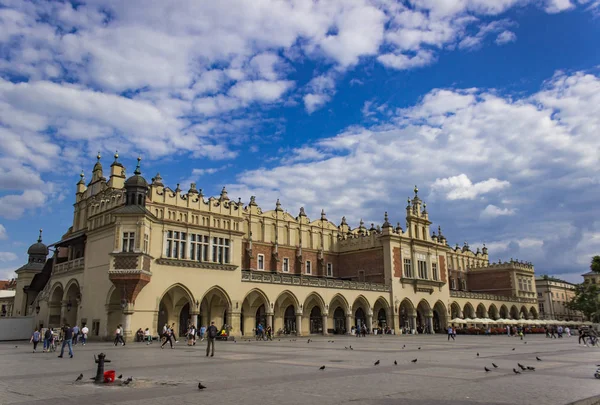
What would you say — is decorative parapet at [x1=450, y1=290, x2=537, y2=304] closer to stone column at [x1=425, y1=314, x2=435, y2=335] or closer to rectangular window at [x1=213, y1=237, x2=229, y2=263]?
stone column at [x1=425, y1=314, x2=435, y2=335]

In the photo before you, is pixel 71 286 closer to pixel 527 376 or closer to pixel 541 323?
pixel 527 376

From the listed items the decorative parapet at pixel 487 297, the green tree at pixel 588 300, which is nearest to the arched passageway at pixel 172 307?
the decorative parapet at pixel 487 297

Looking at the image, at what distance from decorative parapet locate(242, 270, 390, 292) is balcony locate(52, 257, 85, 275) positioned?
1374 centimetres

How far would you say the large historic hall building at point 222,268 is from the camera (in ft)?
127

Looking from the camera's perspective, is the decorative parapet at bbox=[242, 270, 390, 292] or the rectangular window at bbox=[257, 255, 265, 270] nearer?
the decorative parapet at bbox=[242, 270, 390, 292]

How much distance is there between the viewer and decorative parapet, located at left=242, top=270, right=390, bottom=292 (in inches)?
1783

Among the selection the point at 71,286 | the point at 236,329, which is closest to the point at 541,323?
the point at 236,329

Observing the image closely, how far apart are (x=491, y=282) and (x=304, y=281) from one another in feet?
144

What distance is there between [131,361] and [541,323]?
6166 cm

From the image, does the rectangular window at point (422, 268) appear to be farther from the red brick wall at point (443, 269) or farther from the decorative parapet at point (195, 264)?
the decorative parapet at point (195, 264)

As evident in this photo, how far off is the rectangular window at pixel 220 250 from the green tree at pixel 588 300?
62248 millimetres

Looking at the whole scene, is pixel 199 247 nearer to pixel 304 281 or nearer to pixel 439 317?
pixel 304 281

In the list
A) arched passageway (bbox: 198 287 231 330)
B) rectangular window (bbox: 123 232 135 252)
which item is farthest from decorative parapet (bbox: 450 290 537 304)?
rectangular window (bbox: 123 232 135 252)

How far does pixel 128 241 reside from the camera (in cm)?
3741
